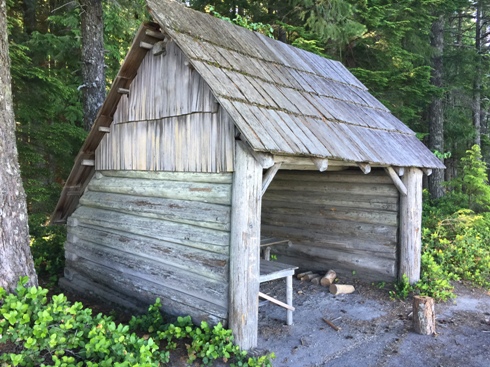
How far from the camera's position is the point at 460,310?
22.1 feet

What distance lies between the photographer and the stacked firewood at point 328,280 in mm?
7342

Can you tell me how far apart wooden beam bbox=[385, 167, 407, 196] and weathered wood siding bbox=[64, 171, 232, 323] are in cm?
325

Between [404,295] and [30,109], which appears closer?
[404,295]

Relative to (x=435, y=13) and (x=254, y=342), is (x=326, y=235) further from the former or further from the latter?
(x=435, y=13)

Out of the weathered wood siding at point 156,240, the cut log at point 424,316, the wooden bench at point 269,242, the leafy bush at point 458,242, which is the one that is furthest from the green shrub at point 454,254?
the weathered wood siding at point 156,240

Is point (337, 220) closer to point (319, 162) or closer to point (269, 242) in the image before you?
point (269, 242)

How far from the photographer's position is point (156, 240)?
574 centimetres

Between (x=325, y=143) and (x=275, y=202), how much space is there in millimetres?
4101

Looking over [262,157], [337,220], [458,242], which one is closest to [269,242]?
[337,220]

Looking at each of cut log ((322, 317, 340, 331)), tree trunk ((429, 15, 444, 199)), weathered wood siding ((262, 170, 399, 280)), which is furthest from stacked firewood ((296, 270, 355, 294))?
tree trunk ((429, 15, 444, 199))

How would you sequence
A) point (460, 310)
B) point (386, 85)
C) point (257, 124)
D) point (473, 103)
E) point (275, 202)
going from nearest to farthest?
point (257, 124)
point (460, 310)
point (275, 202)
point (386, 85)
point (473, 103)

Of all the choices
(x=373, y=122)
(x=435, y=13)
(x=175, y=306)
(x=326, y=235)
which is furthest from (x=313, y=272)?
(x=435, y=13)

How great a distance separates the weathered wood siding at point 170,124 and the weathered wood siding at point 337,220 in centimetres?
380

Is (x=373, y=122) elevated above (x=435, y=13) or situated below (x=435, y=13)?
below
